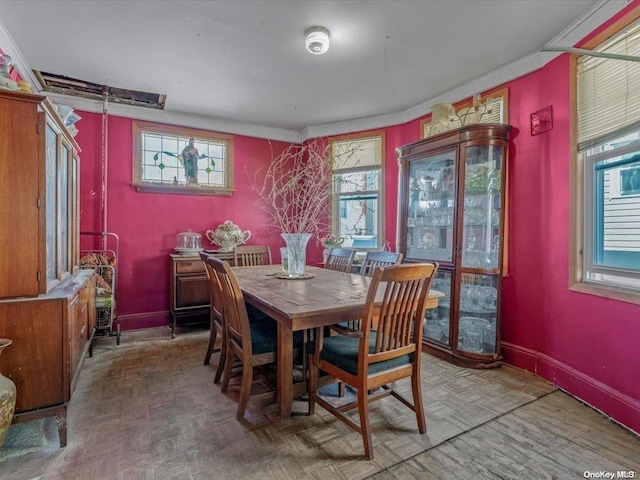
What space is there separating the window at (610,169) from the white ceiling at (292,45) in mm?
316

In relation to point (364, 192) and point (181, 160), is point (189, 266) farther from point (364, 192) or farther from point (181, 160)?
point (364, 192)

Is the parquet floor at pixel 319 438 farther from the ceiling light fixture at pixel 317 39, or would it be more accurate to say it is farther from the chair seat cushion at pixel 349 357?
the ceiling light fixture at pixel 317 39

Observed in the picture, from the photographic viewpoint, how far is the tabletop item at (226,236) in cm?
399

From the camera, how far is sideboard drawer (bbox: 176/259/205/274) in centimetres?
361

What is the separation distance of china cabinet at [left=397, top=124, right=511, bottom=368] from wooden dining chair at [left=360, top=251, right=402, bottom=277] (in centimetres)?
59

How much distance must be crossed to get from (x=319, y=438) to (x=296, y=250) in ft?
4.40

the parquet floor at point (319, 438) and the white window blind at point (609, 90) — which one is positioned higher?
the white window blind at point (609, 90)

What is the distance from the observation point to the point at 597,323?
2146mm

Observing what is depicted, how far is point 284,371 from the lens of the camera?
6.28 ft

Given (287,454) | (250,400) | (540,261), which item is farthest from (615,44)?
(250,400)

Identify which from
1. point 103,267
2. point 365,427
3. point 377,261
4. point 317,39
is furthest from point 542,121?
point 103,267

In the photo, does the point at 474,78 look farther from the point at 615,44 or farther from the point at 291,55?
the point at 291,55

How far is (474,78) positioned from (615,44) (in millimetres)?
1172

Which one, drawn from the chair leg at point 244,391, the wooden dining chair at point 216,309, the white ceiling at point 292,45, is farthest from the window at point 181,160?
the chair leg at point 244,391
